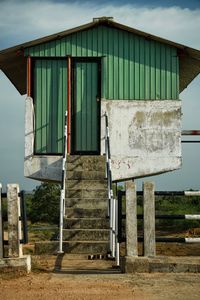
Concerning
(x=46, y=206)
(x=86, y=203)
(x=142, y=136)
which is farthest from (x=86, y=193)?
(x=46, y=206)

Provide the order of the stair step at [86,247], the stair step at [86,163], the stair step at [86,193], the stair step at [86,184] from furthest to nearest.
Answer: the stair step at [86,163] → the stair step at [86,184] → the stair step at [86,193] → the stair step at [86,247]

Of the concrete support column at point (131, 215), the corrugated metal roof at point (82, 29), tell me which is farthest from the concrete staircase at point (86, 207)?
the corrugated metal roof at point (82, 29)

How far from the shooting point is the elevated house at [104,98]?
14.6m

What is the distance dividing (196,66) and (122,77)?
8.58 ft

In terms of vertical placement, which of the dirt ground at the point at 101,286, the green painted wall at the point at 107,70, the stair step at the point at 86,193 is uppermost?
the green painted wall at the point at 107,70

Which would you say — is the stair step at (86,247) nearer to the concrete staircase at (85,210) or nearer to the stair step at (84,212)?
the concrete staircase at (85,210)

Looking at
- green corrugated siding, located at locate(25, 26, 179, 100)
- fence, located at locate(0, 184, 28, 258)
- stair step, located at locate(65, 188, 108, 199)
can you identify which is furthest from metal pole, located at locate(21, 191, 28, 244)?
green corrugated siding, located at locate(25, 26, 179, 100)

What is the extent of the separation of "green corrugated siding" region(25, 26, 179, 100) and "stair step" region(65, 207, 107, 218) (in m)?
4.07

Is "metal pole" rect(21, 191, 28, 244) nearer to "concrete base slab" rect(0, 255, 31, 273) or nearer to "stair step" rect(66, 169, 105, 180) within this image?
"concrete base slab" rect(0, 255, 31, 273)

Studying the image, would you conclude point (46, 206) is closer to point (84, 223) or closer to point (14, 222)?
point (84, 223)

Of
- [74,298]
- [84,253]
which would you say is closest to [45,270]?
[84,253]

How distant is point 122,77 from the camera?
15.0 meters

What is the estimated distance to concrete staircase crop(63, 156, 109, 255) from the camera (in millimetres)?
10727

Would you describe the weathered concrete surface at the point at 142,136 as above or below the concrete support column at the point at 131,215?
above
